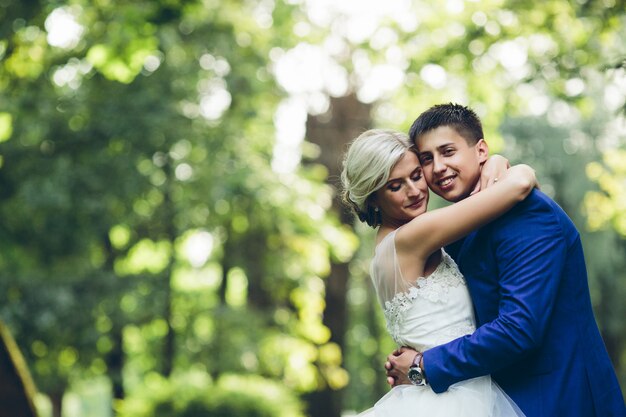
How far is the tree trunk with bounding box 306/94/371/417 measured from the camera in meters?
15.3

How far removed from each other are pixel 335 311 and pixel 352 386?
1183 centimetres

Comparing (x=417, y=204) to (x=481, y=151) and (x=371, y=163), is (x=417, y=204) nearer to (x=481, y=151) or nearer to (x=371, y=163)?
(x=371, y=163)

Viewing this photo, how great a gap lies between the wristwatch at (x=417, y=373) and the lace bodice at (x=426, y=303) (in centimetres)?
10

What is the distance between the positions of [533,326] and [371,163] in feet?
3.45

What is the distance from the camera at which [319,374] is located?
14.0m

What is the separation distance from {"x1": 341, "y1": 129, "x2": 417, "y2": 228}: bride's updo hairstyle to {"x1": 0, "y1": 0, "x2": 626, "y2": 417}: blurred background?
438cm

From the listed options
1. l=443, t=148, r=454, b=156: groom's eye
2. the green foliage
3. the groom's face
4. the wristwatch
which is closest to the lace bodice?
the wristwatch

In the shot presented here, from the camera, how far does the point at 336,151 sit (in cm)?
1534

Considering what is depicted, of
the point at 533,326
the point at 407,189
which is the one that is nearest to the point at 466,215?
the point at 407,189

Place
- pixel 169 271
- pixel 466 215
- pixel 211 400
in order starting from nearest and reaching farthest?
1. pixel 466 215
2. pixel 211 400
3. pixel 169 271

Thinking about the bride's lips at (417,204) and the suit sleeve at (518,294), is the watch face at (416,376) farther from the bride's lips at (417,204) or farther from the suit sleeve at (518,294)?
the bride's lips at (417,204)

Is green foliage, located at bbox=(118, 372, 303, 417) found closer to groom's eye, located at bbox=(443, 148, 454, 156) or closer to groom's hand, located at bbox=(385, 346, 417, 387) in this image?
groom's hand, located at bbox=(385, 346, 417, 387)

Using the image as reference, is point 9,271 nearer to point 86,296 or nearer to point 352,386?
point 86,296

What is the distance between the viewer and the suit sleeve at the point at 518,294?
3.37m
